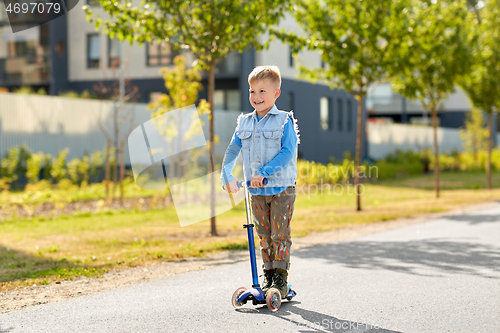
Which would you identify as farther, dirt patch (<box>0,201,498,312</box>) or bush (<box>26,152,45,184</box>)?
bush (<box>26,152,45,184</box>)

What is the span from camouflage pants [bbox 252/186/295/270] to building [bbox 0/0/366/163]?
73.9 feet

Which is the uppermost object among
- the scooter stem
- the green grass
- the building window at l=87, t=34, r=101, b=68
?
the building window at l=87, t=34, r=101, b=68

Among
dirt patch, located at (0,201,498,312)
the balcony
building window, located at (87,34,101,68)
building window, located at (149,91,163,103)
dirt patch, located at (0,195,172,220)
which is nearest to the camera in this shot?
dirt patch, located at (0,201,498,312)

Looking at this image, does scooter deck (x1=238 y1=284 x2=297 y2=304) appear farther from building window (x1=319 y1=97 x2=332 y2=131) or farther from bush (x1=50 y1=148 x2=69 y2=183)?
building window (x1=319 y1=97 x2=332 y2=131)

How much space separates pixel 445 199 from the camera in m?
17.4

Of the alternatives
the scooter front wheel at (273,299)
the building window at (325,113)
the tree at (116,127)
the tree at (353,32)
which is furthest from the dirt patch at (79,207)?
the building window at (325,113)

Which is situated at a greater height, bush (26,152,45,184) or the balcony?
the balcony

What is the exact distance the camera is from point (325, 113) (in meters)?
31.5

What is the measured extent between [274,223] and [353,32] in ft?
30.1

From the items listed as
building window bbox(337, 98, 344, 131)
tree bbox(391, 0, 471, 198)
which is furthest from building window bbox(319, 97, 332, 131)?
tree bbox(391, 0, 471, 198)

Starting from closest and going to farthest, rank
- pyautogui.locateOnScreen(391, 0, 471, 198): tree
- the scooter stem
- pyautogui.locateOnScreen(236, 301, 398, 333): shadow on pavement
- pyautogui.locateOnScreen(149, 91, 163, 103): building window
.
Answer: pyautogui.locateOnScreen(236, 301, 398, 333): shadow on pavement, the scooter stem, pyautogui.locateOnScreen(391, 0, 471, 198): tree, pyautogui.locateOnScreen(149, 91, 163, 103): building window

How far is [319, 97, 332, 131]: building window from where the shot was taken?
102 feet

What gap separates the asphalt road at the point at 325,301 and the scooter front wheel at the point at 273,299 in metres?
0.08

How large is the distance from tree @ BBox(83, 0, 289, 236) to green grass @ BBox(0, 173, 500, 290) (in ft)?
3.91
